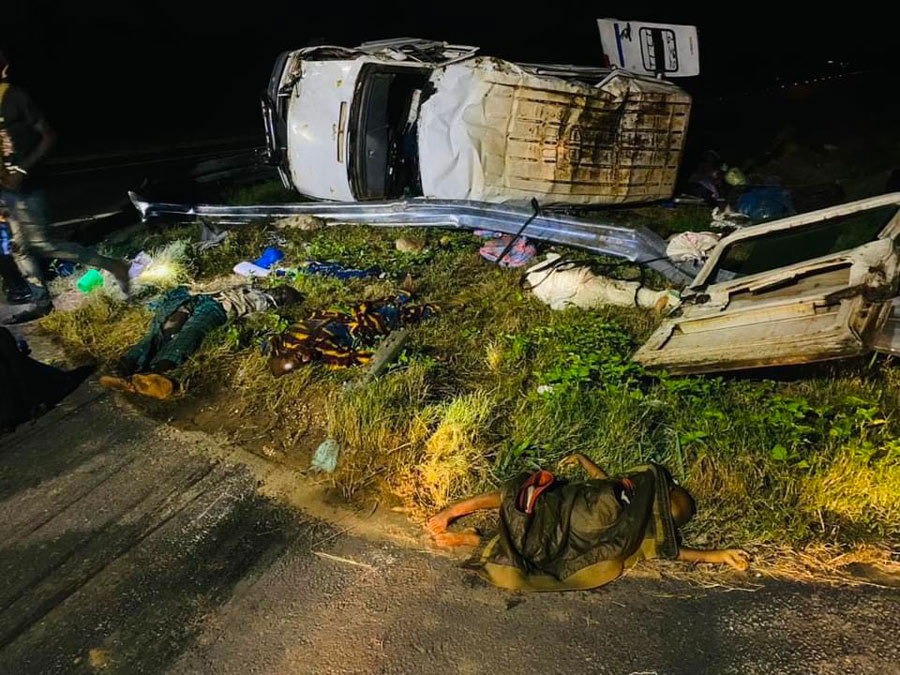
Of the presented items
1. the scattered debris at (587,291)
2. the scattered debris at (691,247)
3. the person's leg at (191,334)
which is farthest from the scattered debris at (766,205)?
the person's leg at (191,334)

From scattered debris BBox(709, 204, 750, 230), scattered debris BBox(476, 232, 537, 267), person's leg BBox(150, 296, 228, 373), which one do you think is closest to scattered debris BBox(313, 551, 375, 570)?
person's leg BBox(150, 296, 228, 373)

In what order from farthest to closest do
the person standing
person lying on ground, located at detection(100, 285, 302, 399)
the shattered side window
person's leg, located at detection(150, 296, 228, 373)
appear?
the person standing, person's leg, located at detection(150, 296, 228, 373), person lying on ground, located at detection(100, 285, 302, 399), the shattered side window

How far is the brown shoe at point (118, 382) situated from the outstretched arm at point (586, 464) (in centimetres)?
301

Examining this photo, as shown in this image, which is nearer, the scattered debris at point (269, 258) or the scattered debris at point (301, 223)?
the scattered debris at point (269, 258)

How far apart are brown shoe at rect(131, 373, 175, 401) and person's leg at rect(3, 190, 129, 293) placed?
72.5 inches

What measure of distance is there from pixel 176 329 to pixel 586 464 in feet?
10.7

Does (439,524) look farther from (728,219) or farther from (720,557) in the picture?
(728,219)

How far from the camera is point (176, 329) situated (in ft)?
15.5

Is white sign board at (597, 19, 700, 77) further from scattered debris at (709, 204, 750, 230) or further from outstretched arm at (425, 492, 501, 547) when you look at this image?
outstretched arm at (425, 492, 501, 547)

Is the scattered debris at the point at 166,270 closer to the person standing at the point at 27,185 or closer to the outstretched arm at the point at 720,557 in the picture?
the person standing at the point at 27,185

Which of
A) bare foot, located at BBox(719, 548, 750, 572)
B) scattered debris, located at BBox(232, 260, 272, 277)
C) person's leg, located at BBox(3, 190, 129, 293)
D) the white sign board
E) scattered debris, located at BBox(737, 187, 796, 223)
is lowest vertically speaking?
bare foot, located at BBox(719, 548, 750, 572)

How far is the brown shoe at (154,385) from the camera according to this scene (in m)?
4.16

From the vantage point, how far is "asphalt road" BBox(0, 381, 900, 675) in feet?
8.05

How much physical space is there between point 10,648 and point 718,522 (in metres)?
3.20
